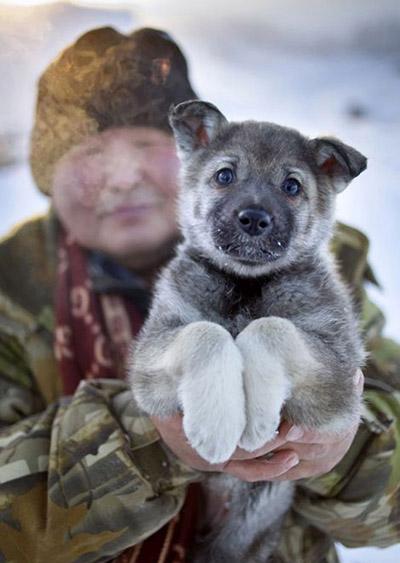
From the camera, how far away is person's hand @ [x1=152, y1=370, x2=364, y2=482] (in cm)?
104

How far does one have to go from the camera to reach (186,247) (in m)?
1.21

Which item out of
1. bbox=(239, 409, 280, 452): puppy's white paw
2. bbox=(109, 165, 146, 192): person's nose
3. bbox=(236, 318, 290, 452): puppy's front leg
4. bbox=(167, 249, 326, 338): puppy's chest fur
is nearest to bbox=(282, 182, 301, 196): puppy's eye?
bbox=(167, 249, 326, 338): puppy's chest fur

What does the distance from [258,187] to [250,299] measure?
0.19 meters

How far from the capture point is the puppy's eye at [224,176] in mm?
1066

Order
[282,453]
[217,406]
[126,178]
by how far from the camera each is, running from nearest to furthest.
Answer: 1. [217,406]
2. [282,453]
3. [126,178]

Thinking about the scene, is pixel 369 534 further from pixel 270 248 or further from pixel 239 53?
pixel 239 53

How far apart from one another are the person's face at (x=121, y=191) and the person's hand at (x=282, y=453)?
1.84 ft

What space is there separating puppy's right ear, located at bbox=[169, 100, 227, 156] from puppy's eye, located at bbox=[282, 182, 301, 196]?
0.17 meters

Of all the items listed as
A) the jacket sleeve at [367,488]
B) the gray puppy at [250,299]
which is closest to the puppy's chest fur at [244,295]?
the gray puppy at [250,299]

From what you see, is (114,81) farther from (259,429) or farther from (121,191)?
(259,429)

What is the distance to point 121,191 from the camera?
4.81 ft

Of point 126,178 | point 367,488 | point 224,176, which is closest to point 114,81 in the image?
Result: point 126,178

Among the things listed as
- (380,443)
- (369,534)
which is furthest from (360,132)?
(369,534)

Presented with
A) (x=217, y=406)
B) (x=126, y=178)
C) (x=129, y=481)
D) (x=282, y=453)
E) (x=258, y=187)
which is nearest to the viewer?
(x=217, y=406)
